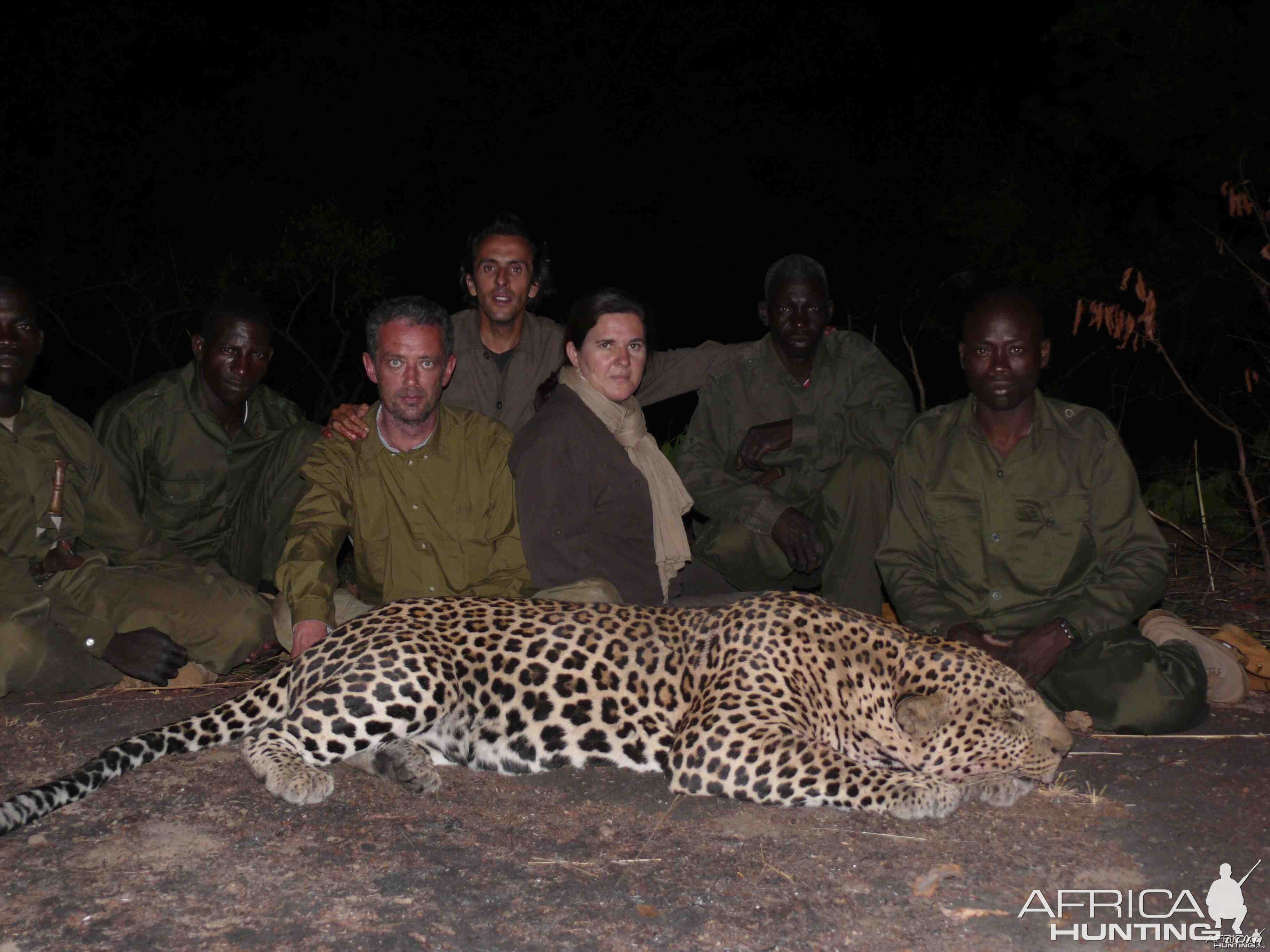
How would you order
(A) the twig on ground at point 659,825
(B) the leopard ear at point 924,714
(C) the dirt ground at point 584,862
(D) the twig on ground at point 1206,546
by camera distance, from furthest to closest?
(D) the twig on ground at point 1206,546, (B) the leopard ear at point 924,714, (A) the twig on ground at point 659,825, (C) the dirt ground at point 584,862

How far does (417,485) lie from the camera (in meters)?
5.12

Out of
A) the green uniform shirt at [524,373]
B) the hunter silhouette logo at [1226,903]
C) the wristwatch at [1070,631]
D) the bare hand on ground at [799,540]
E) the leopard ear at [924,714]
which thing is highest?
the green uniform shirt at [524,373]

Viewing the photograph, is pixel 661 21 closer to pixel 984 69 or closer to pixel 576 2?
pixel 576 2

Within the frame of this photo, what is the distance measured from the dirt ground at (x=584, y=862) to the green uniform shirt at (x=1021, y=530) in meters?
0.80

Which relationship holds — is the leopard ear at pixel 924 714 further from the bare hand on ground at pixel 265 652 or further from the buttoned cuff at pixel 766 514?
the bare hand on ground at pixel 265 652

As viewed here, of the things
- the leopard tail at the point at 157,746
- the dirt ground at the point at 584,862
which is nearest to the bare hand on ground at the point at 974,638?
the dirt ground at the point at 584,862

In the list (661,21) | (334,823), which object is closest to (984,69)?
(661,21)

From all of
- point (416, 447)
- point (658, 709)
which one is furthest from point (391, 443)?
point (658, 709)

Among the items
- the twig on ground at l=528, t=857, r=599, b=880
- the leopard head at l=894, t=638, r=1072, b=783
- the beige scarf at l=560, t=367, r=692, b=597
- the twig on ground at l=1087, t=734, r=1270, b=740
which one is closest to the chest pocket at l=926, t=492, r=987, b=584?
the twig on ground at l=1087, t=734, r=1270, b=740

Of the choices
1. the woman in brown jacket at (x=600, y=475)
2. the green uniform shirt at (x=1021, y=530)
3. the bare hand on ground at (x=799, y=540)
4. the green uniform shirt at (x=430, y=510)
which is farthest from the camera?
the bare hand on ground at (x=799, y=540)

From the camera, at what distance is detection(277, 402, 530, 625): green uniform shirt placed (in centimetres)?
510

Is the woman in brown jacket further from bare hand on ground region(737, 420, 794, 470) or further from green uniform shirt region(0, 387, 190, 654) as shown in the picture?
green uniform shirt region(0, 387, 190, 654)

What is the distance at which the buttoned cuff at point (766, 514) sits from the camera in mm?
5719

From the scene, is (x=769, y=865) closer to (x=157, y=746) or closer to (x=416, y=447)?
(x=157, y=746)
